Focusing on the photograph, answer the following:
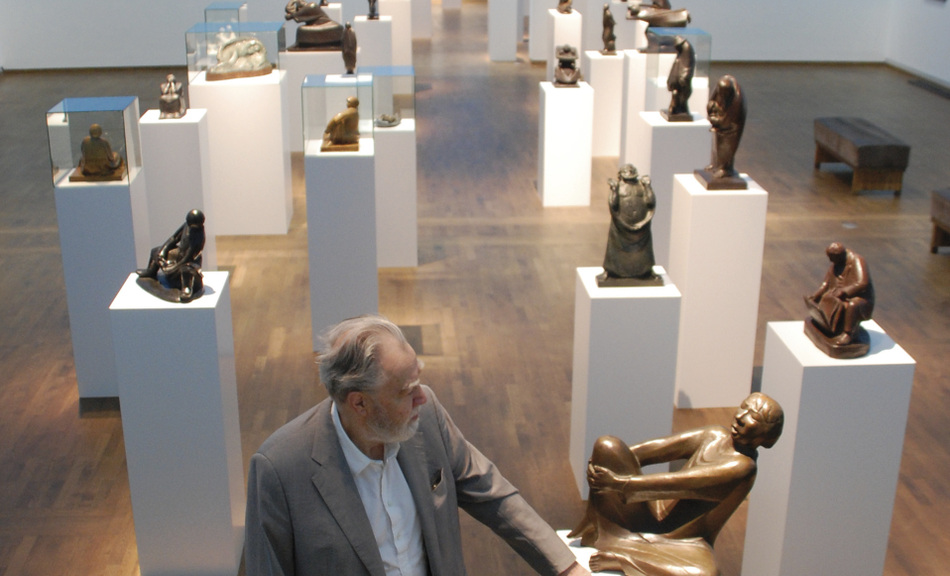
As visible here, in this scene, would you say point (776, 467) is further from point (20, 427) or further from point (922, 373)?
point (20, 427)

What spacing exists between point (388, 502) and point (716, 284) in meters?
3.94

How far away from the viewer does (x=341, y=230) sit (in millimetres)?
7102

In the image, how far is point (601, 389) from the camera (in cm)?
539

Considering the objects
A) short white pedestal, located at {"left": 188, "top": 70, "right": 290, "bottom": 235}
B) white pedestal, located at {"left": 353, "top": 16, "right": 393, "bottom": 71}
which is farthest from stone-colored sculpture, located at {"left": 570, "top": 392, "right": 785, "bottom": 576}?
A: white pedestal, located at {"left": 353, "top": 16, "right": 393, "bottom": 71}

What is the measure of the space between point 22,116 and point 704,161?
33.1ft

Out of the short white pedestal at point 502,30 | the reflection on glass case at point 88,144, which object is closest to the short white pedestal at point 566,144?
the reflection on glass case at point 88,144

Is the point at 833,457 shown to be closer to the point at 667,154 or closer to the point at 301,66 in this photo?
the point at 667,154

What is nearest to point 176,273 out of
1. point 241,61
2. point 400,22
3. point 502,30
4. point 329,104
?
point 329,104

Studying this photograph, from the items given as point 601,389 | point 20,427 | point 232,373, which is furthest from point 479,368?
point 20,427

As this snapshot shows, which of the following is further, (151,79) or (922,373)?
(151,79)

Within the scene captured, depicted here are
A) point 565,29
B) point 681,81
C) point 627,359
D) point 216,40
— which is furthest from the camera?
point 565,29

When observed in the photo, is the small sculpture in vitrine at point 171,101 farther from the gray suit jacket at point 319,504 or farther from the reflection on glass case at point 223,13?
the gray suit jacket at point 319,504

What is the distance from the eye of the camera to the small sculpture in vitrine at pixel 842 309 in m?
4.52

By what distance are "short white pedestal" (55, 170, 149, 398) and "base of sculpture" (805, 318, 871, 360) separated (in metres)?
3.98
